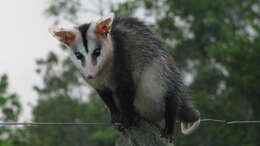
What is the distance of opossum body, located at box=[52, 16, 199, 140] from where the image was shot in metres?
7.16

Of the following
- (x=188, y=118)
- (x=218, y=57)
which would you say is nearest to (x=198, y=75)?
(x=218, y=57)

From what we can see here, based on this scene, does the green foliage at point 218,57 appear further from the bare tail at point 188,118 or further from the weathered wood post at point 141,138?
the weathered wood post at point 141,138

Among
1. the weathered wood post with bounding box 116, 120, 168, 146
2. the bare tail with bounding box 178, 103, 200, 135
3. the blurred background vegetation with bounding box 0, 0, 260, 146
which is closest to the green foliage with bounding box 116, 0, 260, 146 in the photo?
the blurred background vegetation with bounding box 0, 0, 260, 146

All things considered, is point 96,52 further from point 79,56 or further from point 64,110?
point 64,110

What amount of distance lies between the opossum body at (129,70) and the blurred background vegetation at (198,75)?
13738mm

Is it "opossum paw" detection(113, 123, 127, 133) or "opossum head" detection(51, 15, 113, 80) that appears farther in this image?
"opossum head" detection(51, 15, 113, 80)

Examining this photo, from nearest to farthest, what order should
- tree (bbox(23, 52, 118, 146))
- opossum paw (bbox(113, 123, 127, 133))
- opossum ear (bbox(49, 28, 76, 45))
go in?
opossum paw (bbox(113, 123, 127, 133)), opossum ear (bbox(49, 28, 76, 45)), tree (bbox(23, 52, 118, 146))

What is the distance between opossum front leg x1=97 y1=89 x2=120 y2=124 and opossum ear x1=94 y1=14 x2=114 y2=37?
69 cm

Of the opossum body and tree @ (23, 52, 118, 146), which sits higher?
the opossum body

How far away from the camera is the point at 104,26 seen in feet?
23.8

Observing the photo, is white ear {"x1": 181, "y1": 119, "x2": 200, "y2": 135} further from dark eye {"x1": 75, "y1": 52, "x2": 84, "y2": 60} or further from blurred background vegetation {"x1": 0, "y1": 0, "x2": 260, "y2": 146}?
blurred background vegetation {"x1": 0, "y1": 0, "x2": 260, "y2": 146}

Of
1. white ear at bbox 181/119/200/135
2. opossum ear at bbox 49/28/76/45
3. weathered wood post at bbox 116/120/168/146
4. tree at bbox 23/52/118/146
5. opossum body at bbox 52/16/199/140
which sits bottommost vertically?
tree at bbox 23/52/118/146

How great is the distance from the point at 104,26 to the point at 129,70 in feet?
1.89

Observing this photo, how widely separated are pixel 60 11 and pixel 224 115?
9352 mm
